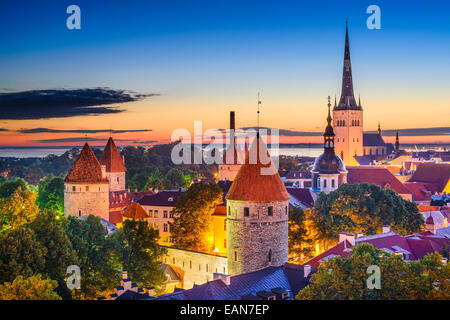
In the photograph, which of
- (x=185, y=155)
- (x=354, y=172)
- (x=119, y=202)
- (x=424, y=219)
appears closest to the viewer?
(x=424, y=219)

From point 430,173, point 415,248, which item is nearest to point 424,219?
point 415,248

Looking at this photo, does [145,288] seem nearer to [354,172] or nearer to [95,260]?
[95,260]

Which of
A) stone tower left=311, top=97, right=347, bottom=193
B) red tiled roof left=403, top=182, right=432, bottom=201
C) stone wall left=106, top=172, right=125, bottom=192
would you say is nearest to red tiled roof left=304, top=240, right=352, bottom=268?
stone tower left=311, top=97, right=347, bottom=193

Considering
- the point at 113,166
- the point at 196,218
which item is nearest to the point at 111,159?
the point at 113,166

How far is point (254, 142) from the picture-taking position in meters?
32.0

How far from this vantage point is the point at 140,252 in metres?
34.9

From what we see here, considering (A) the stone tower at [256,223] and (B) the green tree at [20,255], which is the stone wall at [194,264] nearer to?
(A) the stone tower at [256,223]

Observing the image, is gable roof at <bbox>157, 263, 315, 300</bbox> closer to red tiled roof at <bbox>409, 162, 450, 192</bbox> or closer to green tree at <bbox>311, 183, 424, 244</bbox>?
green tree at <bbox>311, 183, 424, 244</bbox>

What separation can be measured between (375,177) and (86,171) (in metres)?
39.7

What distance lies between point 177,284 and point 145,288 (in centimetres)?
580

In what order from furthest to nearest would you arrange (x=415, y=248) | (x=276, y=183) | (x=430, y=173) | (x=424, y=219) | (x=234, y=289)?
(x=430, y=173) → (x=424, y=219) → (x=415, y=248) → (x=276, y=183) → (x=234, y=289)

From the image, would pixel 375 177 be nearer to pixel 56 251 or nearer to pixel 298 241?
pixel 298 241
